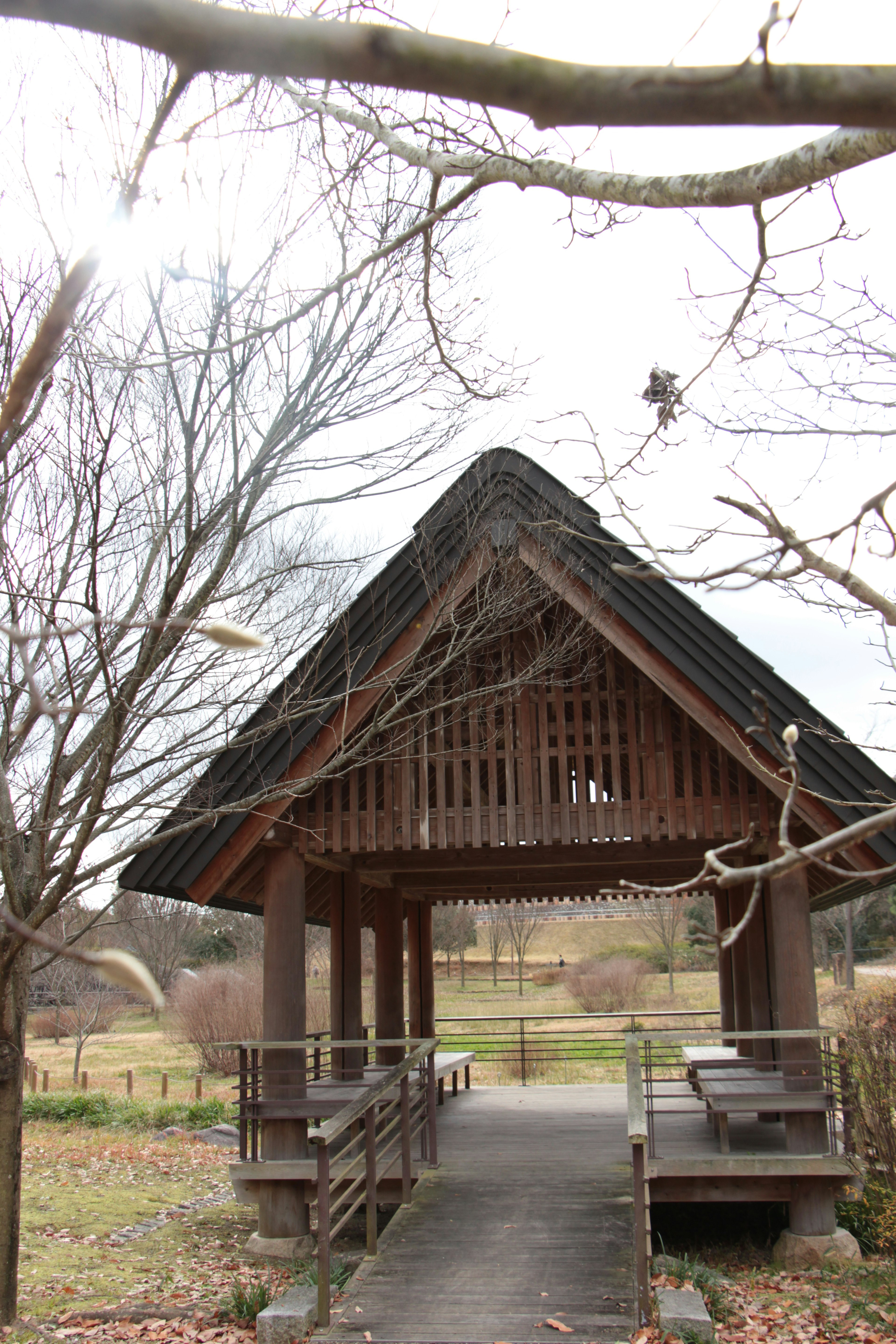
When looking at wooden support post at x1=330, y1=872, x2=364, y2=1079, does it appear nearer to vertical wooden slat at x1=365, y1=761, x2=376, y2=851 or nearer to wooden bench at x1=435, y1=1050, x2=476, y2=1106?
wooden bench at x1=435, y1=1050, x2=476, y2=1106

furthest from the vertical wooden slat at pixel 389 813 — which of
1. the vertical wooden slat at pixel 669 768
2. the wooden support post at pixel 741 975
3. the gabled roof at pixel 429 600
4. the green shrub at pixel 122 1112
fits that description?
the green shrub at pixel 122 1112

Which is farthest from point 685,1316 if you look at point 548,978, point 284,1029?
point 548,978

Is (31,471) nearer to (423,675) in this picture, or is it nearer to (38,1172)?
(423,675)

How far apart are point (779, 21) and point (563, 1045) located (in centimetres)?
2202

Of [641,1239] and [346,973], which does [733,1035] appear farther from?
[346,973]

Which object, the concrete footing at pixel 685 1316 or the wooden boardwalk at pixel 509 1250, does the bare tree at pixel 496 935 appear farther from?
the concrete footing at pixel 685 1316

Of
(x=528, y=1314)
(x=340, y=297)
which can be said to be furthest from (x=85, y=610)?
(x=528, y=1314)

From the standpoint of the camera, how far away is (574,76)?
143cm

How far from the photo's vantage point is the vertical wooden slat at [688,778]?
8.27 m

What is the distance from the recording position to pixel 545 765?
8617mm

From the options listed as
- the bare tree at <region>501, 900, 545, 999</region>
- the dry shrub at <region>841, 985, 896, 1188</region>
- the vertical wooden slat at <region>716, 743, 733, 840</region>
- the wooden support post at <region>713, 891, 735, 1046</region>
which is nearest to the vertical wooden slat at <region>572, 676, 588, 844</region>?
the vertical wooden slat at <region>716, 743, 733, 840</region>

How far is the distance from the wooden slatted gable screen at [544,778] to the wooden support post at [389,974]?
3636 millimetres

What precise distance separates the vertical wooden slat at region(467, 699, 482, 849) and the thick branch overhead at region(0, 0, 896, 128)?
23.1 ft

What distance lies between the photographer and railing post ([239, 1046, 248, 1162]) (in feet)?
26.7
